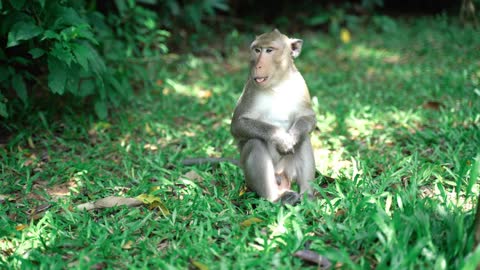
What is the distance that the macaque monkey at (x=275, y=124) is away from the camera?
12.9 ft

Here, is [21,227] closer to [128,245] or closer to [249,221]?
[128,245]

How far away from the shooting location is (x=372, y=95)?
22.3 ft

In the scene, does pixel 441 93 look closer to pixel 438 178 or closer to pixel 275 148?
pixel 438 178

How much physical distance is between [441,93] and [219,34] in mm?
4305

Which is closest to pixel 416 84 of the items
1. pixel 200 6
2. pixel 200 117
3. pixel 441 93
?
pixel 441 93

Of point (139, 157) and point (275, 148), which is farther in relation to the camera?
point (139, 157)

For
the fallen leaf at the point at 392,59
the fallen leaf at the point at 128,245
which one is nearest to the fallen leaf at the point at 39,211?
the fallen leaf at the point at 128,245

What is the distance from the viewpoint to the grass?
3266 mm

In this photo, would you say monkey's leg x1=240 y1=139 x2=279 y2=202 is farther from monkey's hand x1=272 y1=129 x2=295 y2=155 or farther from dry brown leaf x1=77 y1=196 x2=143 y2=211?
dry brown leaf x1=77 y1=196 x2=143 y2=211

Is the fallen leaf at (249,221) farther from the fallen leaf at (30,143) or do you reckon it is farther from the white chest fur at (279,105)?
the fallen leaf at (30,143)

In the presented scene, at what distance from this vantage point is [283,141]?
3979 mm

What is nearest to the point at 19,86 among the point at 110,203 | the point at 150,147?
the point at 150,147

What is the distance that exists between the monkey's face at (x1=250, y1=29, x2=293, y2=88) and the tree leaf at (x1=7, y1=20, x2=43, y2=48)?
6.12 ft

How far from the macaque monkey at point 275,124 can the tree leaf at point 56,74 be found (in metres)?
1.62
